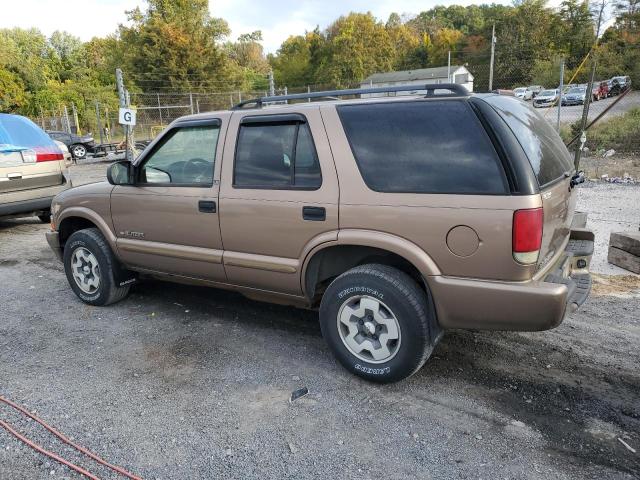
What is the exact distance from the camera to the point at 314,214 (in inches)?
131

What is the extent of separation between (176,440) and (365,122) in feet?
7.34

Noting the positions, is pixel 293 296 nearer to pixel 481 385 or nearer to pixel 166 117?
pixel 481 385

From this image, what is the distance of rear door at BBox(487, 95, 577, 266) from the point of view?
2926mm

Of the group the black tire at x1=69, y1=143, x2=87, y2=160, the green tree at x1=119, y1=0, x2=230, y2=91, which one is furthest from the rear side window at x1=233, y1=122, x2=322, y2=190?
the green tree at x1=119, y1=0, x2=230, y2=91

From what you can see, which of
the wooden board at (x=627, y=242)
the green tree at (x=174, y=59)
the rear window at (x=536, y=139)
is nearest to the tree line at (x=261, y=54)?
the green tree at (x=174, y=59)

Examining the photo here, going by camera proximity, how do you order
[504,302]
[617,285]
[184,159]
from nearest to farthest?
[504,302] < [184,159] < [617,285]

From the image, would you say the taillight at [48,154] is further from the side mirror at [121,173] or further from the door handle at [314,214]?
the door handle at [314,214]

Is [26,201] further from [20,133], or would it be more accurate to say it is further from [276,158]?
[276,158]

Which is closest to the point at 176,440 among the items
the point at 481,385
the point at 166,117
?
the point at 481,385

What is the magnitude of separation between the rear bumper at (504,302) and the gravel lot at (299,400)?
0.54m

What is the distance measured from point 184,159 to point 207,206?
0.56 metres

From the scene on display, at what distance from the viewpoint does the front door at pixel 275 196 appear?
3350 mm

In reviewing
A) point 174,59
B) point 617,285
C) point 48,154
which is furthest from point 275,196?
point 174,59

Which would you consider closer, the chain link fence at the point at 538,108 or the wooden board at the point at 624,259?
the wooden board at the point at 624,259
